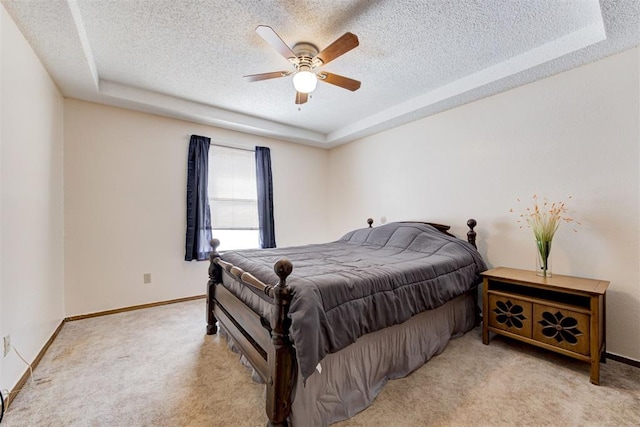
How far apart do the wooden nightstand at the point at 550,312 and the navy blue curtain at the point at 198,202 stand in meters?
3.26

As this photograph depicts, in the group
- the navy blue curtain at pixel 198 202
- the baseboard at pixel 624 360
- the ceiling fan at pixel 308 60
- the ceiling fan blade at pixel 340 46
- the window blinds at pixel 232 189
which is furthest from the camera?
the window blinds at pixel 232 189

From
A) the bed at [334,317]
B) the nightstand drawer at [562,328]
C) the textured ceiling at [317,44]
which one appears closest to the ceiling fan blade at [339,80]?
the textured ceiling at [317,44]

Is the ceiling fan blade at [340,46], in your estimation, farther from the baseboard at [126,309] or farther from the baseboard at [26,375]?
the baseboard at [126,309]

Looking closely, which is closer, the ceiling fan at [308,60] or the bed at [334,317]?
the bed at [334,317]

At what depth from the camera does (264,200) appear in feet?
14.2

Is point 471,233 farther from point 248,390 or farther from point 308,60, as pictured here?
point 248,390

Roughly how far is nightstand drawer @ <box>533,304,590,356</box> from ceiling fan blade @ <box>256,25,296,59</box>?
270cm

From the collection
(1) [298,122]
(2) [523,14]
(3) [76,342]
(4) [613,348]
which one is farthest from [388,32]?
(3) [76,342]

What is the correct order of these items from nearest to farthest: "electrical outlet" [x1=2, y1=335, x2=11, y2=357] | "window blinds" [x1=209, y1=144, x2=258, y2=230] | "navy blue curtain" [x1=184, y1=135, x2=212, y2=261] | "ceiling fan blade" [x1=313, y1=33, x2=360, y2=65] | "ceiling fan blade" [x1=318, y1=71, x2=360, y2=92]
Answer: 1. "electrical outlet" [x1=2, y1=335, x2=11, y2=357]
2. "ceiling fan blade" [x1=313, y1=33, x2=360, y2=65]
3. "ceiling fan blade" [x1=318, y1=71, x2=360, y2=92]
4. "navy blue curtain" [x1=184, y1=135, x2=212, y2=261]
5. "window blinds" [x1=209, y1=144, x2=258, y2=230]

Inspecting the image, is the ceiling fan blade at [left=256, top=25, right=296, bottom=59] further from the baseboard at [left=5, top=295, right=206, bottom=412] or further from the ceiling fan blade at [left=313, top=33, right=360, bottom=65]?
the baseboard at [left=5, top=295, right=206, bottom=412]

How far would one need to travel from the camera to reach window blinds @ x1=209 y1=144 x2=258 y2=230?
13.0 feet

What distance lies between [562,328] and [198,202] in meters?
3.92

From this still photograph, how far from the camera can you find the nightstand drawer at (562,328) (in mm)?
1909

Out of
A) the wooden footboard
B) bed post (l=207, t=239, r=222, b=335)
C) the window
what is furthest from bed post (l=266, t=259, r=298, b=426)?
the window
